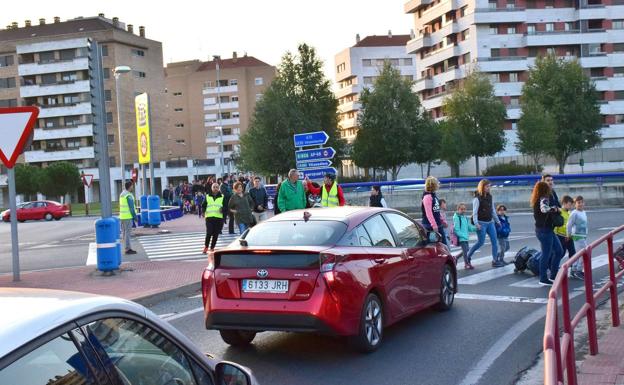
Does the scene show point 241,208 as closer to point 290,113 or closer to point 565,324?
point 565,324

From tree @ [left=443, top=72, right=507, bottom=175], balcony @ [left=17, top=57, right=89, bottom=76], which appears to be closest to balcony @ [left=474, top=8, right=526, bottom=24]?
tree @ [left=443, top=72, right=507, bottom=175]

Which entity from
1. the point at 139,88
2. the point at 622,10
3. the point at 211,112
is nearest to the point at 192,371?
the point at 622,10

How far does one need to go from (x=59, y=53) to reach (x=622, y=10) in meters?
68.4

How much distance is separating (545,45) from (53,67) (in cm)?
6020

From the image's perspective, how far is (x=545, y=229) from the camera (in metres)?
11.5

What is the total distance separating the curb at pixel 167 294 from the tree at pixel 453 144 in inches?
2163

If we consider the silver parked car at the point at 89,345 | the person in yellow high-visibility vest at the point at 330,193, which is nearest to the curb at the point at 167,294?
the person in yellow high-visibility vest at the point at 330,193

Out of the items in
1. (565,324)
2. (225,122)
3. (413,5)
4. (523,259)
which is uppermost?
(413,5)

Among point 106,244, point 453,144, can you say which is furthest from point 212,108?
point 106,244

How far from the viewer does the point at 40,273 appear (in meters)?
15.9

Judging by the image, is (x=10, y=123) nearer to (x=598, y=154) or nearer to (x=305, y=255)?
(x=305, y=255)

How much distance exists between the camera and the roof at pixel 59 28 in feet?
322

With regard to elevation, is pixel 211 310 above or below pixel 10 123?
below

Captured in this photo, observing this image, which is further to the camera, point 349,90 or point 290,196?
point 349,90
